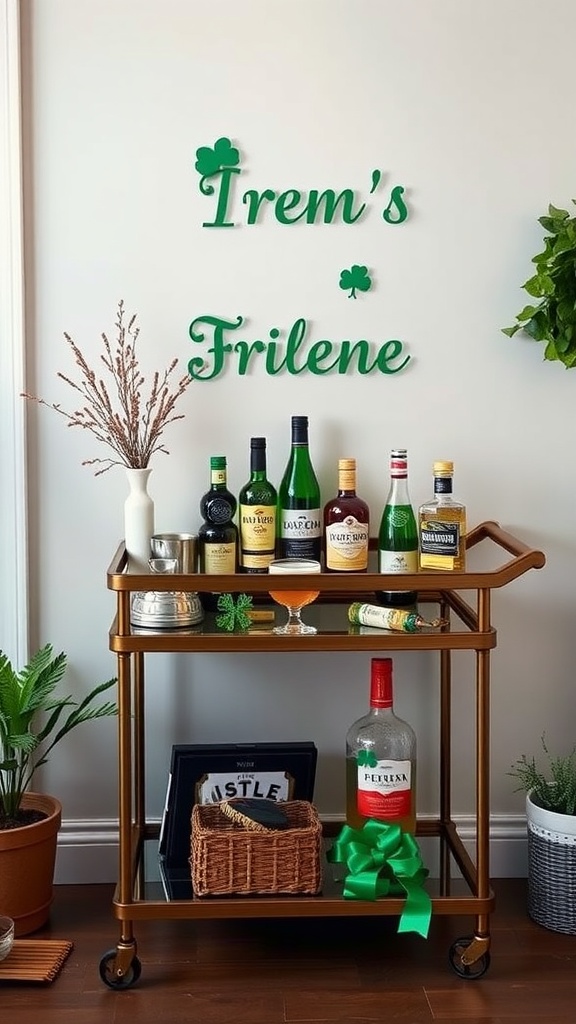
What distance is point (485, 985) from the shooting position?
6.98ft

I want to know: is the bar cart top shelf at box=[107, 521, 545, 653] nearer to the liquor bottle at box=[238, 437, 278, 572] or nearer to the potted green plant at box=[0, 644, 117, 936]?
the liquor bottle at box=[238, 437, 278, 572]

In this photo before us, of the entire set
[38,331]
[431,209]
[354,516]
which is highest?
[431,209]

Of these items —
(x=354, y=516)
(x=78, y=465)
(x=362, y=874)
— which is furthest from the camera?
(x=78, y=465)

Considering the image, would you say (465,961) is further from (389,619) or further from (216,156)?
(216,156)

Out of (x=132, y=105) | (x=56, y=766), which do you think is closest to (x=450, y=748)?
(x=56, y=766)

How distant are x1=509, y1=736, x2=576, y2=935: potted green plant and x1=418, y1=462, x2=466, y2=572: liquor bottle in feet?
1.86

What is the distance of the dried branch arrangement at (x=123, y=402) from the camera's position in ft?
7.69

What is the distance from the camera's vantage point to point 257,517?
2.30 meters

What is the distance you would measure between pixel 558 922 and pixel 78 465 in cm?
139

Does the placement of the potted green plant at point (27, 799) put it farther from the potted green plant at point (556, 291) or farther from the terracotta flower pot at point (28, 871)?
the potted green plant at point (556, 291)

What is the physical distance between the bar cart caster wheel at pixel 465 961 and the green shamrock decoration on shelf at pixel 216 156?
5.36ft

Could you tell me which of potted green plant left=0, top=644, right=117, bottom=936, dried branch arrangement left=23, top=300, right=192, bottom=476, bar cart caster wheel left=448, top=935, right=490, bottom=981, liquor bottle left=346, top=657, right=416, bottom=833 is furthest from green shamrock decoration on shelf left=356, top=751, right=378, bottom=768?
dried branch arrangement left=23, top=300, right=192, bottom=476

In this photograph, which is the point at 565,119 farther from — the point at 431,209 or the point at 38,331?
the point at 38,331

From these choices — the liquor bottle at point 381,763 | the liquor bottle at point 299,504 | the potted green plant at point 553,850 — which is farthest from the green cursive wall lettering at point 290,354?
the potted green plant at point 553,850
